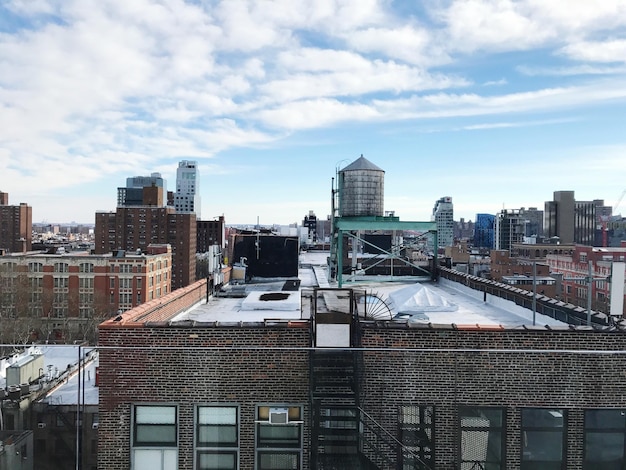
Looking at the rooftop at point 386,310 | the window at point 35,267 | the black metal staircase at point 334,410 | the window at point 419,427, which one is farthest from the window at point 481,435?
the window at point 35,267

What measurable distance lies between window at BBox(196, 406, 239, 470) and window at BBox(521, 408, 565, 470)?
528 centimetres

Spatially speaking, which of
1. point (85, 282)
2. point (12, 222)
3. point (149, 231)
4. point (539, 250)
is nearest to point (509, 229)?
point (539, 250)

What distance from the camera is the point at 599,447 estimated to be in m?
8.97

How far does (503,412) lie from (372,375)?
8.13 ft

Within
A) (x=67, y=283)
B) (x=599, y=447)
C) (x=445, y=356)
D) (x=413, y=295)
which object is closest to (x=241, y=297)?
(x=413, y=295)

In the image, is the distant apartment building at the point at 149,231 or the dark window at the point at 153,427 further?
the distant apartment building at the point at 149,231

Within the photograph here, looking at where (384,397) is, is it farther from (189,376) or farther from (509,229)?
(509,229)

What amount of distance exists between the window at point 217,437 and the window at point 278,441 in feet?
1.48

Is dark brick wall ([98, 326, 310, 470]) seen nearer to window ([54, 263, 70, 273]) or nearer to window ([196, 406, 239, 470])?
window ([196, 406, 239, 470])

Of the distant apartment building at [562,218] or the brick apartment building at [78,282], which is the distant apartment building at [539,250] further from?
the brick apartment building at [78,282]

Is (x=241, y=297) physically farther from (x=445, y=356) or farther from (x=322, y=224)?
(x=322, y=224)

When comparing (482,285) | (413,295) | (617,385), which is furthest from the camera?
(482,285)

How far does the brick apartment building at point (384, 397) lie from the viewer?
29.2 ft

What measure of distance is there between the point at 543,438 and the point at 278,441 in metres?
4.84
